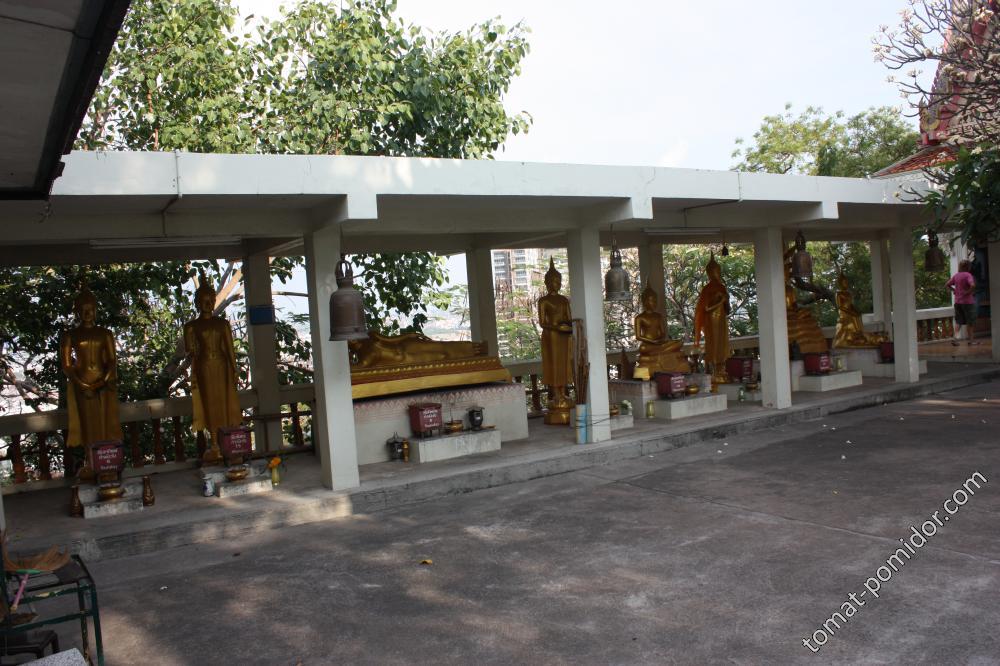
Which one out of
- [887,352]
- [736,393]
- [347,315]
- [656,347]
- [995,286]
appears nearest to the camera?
[347,315]

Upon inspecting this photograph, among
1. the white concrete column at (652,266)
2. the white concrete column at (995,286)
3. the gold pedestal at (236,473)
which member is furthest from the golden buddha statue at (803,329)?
the gold pedestal at (236,473)

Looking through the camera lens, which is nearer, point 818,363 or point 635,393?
point 635,393

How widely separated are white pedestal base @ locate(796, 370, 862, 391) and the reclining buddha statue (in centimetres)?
470

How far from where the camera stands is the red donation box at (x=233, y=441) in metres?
7.46

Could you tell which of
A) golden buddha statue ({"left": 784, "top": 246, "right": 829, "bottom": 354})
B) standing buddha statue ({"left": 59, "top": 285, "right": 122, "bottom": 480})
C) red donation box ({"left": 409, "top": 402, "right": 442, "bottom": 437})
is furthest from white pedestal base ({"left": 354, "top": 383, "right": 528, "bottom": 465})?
golden buddha statue ({"left": 784, "top": 246, "right": 829, "bottom": 354})

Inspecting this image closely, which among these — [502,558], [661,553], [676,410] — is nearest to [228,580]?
[502,558]

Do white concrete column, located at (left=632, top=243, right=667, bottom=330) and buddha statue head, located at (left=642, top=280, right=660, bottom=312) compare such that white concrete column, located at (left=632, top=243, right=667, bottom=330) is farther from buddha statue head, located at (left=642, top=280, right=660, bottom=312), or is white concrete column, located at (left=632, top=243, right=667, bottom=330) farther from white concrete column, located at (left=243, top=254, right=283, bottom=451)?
white concrete column, located at (left=243, top=254, right=283, bottom=451)

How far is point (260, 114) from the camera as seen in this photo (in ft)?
38.0

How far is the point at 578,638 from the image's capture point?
402 cm

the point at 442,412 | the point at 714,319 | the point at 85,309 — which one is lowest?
the point at 442,412

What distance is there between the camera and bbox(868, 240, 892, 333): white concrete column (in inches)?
598

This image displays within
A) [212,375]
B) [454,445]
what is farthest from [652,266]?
[212,375]

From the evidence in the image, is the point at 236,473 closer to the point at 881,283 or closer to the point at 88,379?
the point at 88,379

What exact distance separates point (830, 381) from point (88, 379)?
9399 millimetres
